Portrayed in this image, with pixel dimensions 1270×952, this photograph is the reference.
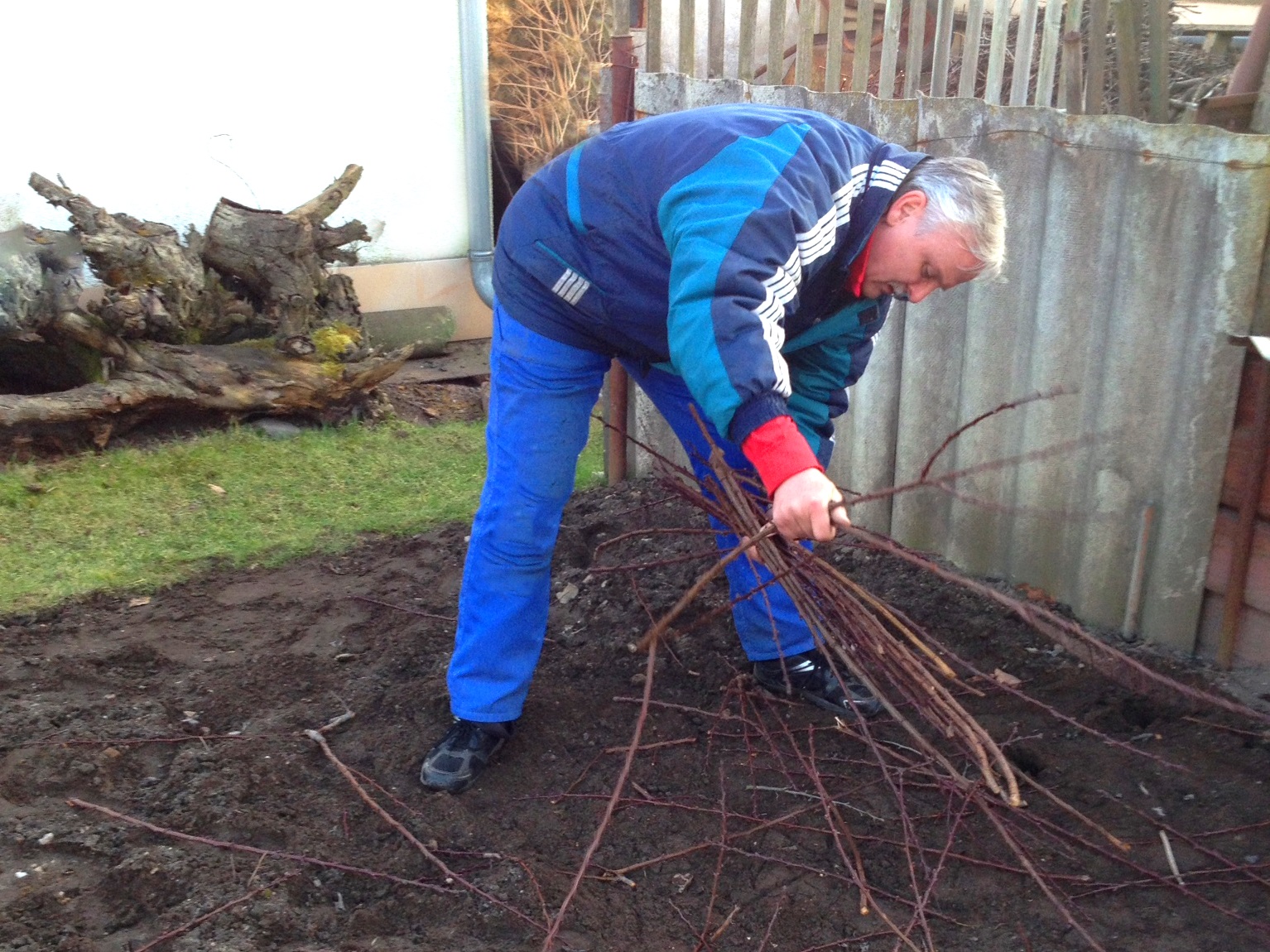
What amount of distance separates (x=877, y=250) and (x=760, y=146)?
0.39 metres

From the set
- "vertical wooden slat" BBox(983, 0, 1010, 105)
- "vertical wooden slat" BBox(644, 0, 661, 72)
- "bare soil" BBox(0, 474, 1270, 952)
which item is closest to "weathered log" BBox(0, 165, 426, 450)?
"bare soil" BBox(0, 474, 1270, 952)

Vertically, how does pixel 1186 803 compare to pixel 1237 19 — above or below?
below

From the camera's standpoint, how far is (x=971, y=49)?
3908 mm

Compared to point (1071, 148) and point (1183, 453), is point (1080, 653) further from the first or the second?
point (1071, 148)

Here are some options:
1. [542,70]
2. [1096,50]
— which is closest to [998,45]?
[1096,50]

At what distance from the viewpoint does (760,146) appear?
232 centimetres

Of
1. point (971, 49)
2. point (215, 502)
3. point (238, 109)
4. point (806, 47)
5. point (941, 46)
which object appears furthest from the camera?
point (238, 109)

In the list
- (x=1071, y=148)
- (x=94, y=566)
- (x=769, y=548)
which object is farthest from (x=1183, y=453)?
(x=94, y=566)

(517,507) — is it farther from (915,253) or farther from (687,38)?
(687,38)

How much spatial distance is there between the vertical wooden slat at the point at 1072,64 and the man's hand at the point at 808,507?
2.28 meters

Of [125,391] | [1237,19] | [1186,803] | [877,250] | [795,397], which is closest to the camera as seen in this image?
[877,250]

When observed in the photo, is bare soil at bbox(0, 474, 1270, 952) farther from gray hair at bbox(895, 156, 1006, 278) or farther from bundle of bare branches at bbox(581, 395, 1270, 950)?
gray hair at bbox(895, 156, 1006, 278)

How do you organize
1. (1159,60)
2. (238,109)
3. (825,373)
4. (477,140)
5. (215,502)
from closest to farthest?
1. (825,373)
2. (1159,60)
3. (215,502)
4. (238,109)
5. (477,140)

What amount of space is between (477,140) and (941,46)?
3.81 meters
